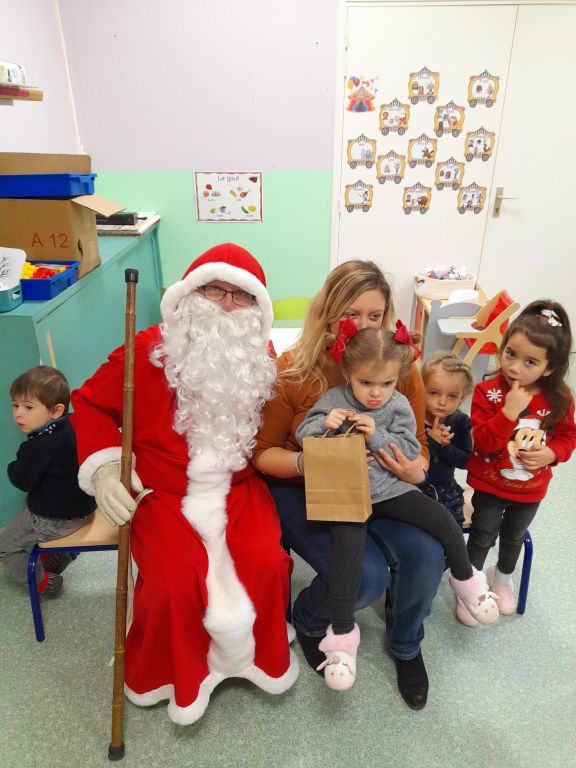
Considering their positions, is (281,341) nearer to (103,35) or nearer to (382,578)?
(382,578)

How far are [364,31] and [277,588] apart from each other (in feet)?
11.9

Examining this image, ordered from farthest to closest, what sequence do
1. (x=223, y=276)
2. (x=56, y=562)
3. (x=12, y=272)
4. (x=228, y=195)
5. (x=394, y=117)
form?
(x=228, y=195), (x=394, y=117), (x=56, y=562), (x=12, y=272), (x=223, y=276)

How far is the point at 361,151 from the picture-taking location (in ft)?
13.0

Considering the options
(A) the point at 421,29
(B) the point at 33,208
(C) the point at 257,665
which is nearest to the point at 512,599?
(C) the point at 257,665

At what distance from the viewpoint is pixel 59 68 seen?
3.59m

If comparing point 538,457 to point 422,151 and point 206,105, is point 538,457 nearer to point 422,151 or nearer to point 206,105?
point 422,151

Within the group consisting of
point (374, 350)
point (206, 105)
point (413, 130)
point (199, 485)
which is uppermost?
point (206, 105)

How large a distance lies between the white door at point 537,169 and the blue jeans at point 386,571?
10.4 ft

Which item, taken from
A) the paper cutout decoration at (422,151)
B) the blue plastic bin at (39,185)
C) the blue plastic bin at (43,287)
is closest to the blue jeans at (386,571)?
the blue plastic bin at (43,287)

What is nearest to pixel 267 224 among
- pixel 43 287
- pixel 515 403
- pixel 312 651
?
pixel 43 287

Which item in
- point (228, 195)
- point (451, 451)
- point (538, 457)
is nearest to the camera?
point (538, 457)

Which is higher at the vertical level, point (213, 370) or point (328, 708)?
point (213, 370)

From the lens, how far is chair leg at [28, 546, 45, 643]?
5.92 feet

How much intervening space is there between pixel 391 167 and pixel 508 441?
2780mm
